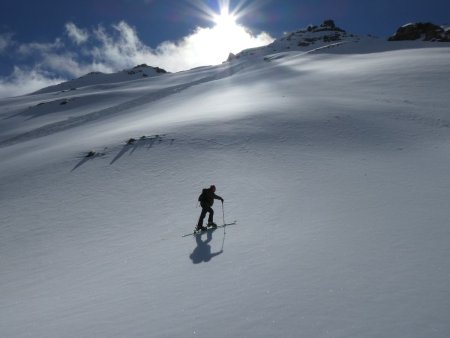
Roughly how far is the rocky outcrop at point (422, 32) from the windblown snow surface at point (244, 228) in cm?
5325

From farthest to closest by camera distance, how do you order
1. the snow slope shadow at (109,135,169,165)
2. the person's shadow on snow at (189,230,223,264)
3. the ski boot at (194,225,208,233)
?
the snow slope shadow at (109,135,169,165) < the ski boot at (194,225,208,233) < the person's shadow on snow at (189,230,223,264)

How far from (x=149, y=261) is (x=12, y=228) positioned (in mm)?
6659

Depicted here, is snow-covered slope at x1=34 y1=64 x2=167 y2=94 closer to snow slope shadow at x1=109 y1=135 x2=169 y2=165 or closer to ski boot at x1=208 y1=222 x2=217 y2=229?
snow slope shadow at x1=109 y1=135 x2=169 y2=165

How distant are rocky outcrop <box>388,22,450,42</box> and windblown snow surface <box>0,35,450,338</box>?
175ft

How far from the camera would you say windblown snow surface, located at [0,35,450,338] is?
6234 mm

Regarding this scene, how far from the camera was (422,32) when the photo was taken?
73.0 metres

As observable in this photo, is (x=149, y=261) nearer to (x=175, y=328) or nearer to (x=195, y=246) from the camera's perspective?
(x=195, y=246)

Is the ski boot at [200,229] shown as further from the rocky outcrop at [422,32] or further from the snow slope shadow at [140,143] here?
the rocky outcrop at [422,32]

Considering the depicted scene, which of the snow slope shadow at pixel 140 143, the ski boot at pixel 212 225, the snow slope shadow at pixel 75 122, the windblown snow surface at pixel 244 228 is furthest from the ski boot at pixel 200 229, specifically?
the snow slope shadow at pixel 75 122

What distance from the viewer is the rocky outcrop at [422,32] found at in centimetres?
6639

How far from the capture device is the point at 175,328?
19.9 feet

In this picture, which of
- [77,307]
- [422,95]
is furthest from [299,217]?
[422,95]

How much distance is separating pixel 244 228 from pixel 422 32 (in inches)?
3156

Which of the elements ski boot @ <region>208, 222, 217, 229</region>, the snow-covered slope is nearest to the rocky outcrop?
ski boot @ <region>208, 222, 217, 229</region>
